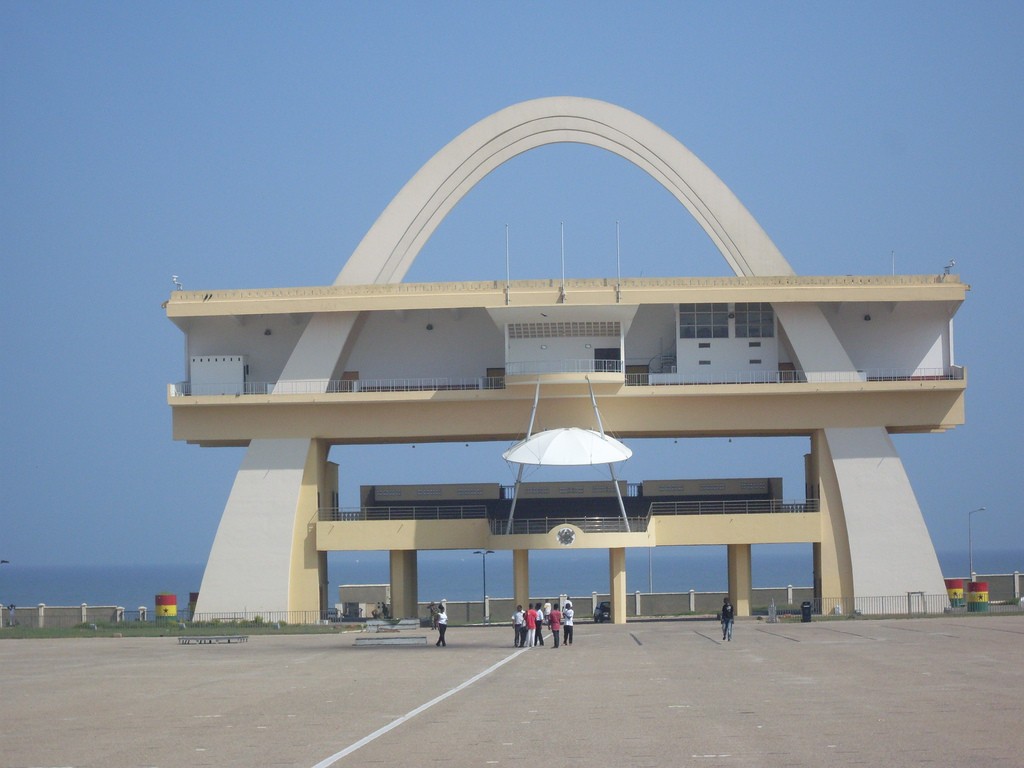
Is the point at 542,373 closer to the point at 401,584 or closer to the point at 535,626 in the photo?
the point at 401,584

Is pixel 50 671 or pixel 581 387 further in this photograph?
pixel 581 387

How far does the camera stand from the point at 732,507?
208 feet

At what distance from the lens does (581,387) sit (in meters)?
59.8

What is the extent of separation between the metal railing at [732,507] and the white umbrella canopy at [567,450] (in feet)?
21.3

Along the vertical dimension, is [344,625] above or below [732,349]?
below

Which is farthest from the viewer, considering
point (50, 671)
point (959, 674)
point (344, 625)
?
point (344, 625)

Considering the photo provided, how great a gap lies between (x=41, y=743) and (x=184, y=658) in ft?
64.8

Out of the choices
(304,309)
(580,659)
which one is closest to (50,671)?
(580,659)

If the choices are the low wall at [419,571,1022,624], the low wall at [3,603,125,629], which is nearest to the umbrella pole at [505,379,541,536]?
the low wall at [419,571,1022,624]

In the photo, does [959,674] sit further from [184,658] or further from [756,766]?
[184,658]

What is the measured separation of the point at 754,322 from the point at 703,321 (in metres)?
2.43

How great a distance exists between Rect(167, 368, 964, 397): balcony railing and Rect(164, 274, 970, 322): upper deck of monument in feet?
10.4

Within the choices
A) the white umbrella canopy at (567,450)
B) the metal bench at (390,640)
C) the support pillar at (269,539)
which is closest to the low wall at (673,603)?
the support pillar at (269,539)

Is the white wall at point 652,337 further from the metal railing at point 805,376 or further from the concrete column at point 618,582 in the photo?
the concrete column at point 618,582
